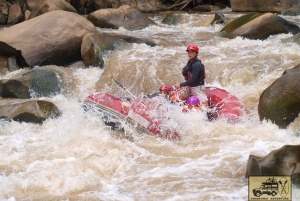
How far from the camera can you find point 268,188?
8.27 feet

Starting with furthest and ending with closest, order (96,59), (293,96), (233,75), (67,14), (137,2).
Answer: (137,2), (67,14), (96,59), (233,75), (293,96)

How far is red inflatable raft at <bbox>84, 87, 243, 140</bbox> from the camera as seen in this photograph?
6.21 m

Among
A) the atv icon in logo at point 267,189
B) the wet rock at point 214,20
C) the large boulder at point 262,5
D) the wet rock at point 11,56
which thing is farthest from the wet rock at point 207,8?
the atv icon in logo at point 267,189

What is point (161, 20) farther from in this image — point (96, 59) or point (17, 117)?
point (17, 117)

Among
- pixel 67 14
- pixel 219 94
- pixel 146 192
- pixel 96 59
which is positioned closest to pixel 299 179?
pixel 146 192

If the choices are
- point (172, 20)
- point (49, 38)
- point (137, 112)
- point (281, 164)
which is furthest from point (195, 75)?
point (172, 20)

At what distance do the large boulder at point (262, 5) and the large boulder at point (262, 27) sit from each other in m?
4.71

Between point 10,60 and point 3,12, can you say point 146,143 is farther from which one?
point 3,12

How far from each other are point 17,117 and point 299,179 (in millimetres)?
4234

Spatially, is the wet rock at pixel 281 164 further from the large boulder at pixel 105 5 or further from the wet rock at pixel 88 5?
the wet rock at pixel 88 5

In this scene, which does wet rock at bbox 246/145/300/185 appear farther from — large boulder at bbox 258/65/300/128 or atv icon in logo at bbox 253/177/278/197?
large boulder at bbox 258/65/300/128

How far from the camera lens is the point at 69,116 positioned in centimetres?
717

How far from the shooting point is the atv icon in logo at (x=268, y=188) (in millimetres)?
2467

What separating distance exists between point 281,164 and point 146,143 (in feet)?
6.90
